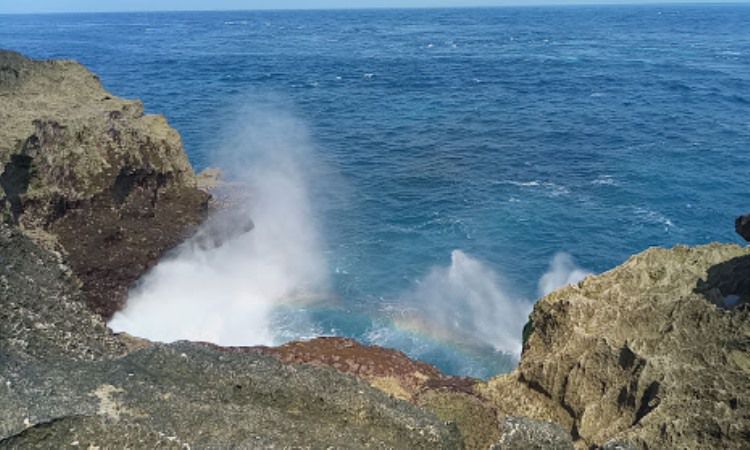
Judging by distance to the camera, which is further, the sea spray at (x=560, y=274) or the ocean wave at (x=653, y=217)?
the ocean wave at (x=653, y=217)

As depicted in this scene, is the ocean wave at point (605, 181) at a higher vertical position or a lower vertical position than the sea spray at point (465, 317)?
higher

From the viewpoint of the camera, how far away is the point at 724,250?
21359 millimetres

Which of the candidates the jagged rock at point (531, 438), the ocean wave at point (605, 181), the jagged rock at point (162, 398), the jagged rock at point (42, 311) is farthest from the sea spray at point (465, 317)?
the jagged rock at point (42, 311)

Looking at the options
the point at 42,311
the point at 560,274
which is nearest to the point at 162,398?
the point at 42,311

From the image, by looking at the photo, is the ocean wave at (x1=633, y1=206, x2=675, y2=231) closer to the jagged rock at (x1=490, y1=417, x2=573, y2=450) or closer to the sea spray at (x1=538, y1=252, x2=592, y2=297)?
the sea spray at (x1=538, y1=252, x2=592, y2=297)

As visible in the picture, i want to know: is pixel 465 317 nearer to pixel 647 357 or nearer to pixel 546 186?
pixel 546 186

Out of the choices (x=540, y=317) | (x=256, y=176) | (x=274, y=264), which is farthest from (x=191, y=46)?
(x=540, y=317)

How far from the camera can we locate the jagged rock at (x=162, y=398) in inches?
504

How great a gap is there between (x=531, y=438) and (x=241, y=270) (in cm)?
3128

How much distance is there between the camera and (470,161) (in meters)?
62.8

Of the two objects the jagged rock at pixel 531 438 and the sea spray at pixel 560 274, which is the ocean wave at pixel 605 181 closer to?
the sea spray at pixel 560 274

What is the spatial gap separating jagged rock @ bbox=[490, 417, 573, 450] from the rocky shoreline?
0.04 meters

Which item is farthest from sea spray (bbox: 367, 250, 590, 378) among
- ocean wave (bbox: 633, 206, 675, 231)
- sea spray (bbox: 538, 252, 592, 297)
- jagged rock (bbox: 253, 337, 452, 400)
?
jagged rock (bbox: 253, 337, 452, 400)

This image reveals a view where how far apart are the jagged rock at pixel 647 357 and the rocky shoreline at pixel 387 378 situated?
0.04 m
